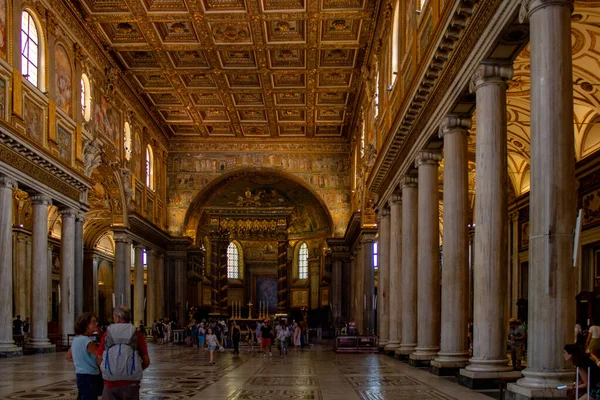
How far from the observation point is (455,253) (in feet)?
53.1

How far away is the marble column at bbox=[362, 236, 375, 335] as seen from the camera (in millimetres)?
37719

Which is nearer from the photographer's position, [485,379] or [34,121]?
[485,379]

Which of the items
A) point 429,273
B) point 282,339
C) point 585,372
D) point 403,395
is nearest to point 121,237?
point 282,339

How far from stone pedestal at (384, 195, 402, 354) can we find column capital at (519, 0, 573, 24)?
48.0ft

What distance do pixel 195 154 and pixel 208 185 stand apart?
7.17 feet

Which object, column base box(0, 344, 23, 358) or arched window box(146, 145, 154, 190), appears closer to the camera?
column base box(0, 344, 23, 358)

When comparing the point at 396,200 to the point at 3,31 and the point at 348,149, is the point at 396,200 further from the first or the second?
the point at 348,149

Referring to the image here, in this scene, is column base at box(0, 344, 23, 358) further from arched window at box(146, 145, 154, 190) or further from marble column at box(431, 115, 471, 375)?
arched window at box(146, 145, 154, 190)

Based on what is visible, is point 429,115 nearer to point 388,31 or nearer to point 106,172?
→ point 388,31

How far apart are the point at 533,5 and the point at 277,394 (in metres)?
7.78

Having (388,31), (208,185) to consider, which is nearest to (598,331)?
(388,31)

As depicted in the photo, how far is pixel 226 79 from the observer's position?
36875 mm

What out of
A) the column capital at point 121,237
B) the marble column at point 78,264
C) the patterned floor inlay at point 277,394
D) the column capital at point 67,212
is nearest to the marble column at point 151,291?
the column capital at point 121,237

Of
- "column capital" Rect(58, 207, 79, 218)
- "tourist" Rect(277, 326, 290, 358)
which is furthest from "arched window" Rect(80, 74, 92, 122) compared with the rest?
"tourist" Rect(277, 326, 290, 358)
